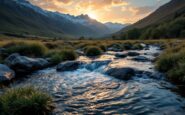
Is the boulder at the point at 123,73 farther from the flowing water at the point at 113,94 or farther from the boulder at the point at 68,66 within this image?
the boulder at the point at 68,66

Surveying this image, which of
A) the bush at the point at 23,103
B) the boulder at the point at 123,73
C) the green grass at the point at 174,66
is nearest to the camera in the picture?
the bush at the point at 23,103

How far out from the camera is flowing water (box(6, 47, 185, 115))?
11.6 m

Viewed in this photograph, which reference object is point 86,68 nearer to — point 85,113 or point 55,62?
point 55,62

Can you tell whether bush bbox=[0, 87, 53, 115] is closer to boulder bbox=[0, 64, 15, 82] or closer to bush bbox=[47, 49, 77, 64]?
boulder bbox=[0, 64, 15, 82]

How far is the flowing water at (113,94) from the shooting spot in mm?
11562

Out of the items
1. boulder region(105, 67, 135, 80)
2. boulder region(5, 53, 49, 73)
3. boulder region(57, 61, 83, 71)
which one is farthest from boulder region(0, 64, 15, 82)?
boulder region(105, 67, 135, 80)

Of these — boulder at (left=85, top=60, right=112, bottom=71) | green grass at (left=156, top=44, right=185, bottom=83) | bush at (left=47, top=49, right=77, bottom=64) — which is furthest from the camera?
bush at (left=47, top=49, right=77, bottom=64)

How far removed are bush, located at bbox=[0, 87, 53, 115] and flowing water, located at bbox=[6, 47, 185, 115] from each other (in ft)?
2.95

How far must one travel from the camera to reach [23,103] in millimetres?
10164

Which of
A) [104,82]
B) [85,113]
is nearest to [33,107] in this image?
[85,113]

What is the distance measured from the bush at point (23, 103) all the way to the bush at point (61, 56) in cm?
1705

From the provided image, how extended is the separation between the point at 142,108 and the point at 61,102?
4294mm

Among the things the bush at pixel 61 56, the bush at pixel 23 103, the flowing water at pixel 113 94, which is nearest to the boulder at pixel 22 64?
the flowing water at pixel 113 94

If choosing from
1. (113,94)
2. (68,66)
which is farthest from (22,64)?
(113,94)
